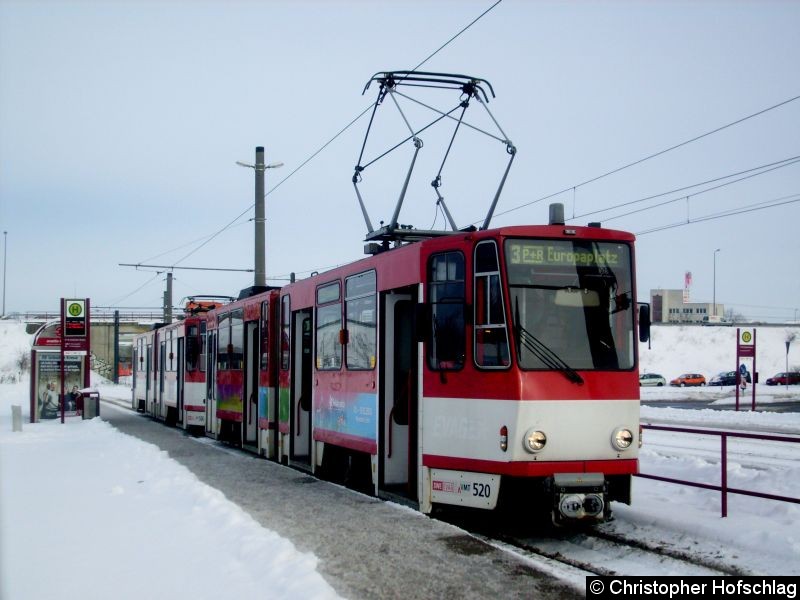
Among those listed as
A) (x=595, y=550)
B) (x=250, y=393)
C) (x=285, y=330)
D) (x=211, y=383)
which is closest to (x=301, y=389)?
(x=285, y=330)

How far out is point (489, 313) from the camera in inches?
357

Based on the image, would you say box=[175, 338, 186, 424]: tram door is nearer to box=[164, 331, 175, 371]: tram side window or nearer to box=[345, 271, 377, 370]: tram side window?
box=[164, 331, 175, 371]: tram side window

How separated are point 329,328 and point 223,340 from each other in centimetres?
814

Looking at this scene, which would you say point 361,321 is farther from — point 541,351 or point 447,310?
point 541,351

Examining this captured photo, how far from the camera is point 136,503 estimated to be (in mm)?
10883

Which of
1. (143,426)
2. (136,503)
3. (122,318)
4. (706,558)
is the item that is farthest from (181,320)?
(122,318)

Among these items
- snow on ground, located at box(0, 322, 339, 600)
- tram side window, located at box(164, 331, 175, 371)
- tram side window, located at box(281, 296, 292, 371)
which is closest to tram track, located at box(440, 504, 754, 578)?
snow on ground, located at box(0, 322, 339, 600)

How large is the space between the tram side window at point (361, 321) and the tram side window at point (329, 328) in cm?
40

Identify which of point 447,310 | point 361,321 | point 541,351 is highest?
point 447,310

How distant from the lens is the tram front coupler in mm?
8641

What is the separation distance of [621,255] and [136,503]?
6.21 metres

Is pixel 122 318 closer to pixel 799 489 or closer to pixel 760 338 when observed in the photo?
pixel 760 338

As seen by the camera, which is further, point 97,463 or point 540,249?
point 97,463

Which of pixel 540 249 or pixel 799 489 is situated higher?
pixel 540 249
